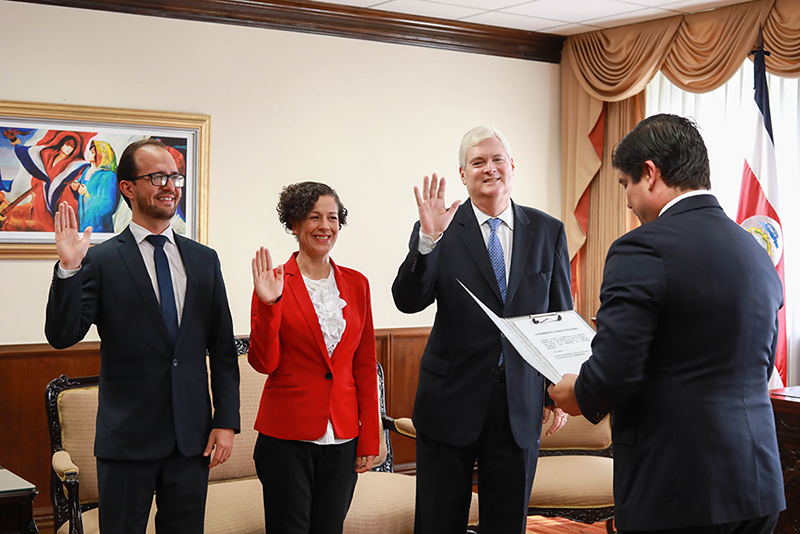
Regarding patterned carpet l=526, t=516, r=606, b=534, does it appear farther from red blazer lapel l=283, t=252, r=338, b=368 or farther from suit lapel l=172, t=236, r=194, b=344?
suit lapel l=172, t=236, r=194, b=344

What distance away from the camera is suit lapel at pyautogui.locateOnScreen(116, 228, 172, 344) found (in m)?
2.29

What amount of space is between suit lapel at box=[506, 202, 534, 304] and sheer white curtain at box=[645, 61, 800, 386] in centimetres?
213

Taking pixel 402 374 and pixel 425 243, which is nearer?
pixel 425 243

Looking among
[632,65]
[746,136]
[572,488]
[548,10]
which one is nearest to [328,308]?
[572,488]

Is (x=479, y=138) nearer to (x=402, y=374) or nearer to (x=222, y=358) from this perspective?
(x=222, y=358)

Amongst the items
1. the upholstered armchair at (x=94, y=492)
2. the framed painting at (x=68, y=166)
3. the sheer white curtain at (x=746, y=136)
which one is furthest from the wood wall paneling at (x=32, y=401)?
the sheer white curtain at (x=746, y=136)

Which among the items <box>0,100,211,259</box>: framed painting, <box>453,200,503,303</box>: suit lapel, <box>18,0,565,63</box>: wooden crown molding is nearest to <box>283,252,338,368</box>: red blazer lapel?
<box>453,200,503,303</box>: suit lapel

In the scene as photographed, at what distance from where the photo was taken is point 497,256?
259 cm

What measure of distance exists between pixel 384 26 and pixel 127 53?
159cm

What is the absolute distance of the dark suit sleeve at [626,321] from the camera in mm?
1708

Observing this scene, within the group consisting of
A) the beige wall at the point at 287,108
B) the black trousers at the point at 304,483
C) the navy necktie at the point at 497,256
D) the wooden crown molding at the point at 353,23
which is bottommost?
the black trousers at the point at 304,483

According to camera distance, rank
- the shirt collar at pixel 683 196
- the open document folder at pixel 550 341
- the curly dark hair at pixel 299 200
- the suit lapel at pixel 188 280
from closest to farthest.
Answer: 1. the shirt collar at pixel 683 196
2. the open document folder at pixel 550 341
3. the suit lapel at pixel 188 280
4. the curly dark hair at pixel 299 200

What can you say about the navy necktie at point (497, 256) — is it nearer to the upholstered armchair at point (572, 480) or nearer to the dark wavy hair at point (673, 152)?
the dark wavy hair at point (673, 152)

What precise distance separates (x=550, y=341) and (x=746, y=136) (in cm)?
335
